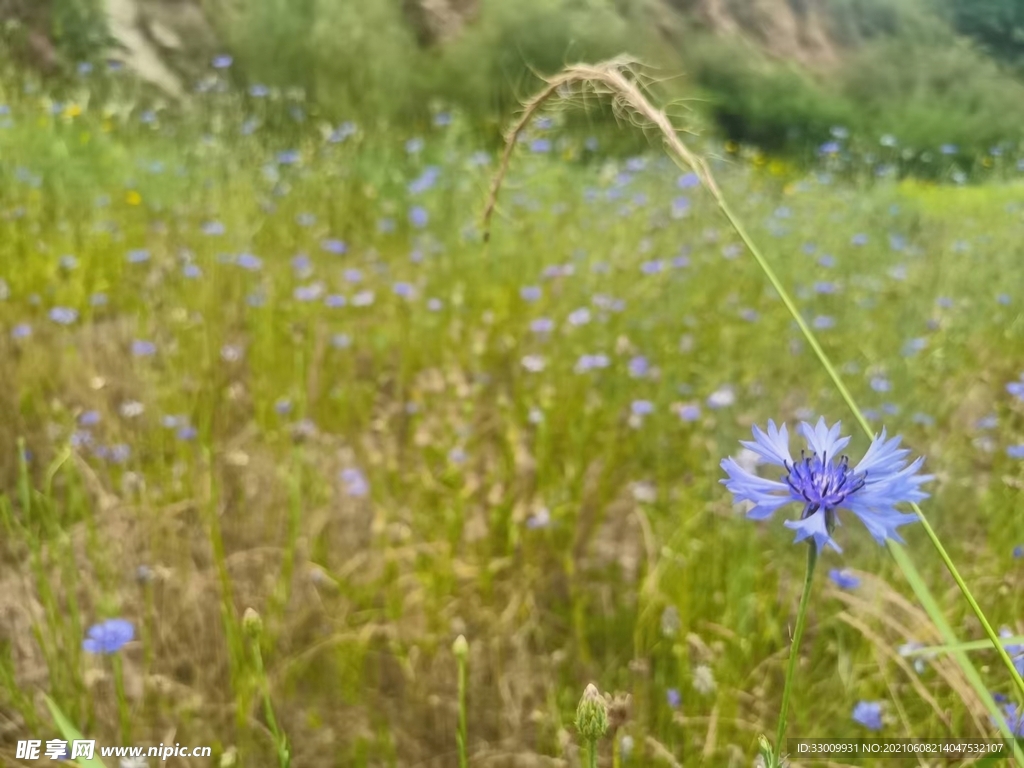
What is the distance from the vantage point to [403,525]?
1.09 meters

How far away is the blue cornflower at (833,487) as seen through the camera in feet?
1.22

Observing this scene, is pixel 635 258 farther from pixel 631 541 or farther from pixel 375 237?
pixel 631 541

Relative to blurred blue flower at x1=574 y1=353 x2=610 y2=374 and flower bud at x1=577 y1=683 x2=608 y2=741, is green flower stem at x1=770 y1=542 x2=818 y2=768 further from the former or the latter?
blurred blue flower at x1=574 y1=353 x2=610 y2=374

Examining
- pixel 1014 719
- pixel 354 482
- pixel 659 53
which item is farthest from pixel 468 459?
pixel 659 53

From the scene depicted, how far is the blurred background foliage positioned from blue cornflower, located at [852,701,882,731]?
117 centimetres

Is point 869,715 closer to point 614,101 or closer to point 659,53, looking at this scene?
point 614,101

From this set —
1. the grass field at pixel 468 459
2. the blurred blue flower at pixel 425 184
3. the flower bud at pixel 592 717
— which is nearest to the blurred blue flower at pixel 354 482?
the grass field at pixel 468 459

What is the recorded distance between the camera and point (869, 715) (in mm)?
745

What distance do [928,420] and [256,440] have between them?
0.91m

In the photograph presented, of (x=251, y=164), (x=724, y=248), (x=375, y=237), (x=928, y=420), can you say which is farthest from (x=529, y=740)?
(x=251, y=164)

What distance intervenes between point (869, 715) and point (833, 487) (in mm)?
453

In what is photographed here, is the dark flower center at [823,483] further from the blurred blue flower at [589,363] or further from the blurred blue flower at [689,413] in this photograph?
the blurred blue flower at [589,363]

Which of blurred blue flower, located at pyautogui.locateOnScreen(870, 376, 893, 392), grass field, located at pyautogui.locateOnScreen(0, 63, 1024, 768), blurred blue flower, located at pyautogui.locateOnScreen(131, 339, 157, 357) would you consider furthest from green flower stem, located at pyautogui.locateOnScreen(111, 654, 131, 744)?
blurred blue flower, located at pyautogui.locateOnScreen(870, 376, 893, 392)

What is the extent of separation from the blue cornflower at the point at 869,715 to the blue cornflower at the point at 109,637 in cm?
63
